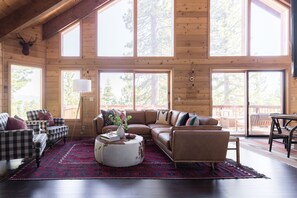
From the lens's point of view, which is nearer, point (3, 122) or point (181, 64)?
point (3, 122)

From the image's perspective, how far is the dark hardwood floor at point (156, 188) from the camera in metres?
2.33

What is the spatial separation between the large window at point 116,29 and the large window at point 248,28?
2715 millimetres

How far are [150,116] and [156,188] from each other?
3.07 m

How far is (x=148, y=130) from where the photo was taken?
475 centimetres

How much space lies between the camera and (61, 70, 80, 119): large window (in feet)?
19.6

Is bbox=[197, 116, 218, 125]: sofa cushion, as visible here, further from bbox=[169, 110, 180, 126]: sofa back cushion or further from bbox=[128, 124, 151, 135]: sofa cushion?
bbox=[128, 124, 151, 135]: sofa cushion

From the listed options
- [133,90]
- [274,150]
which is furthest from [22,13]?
[274,150]

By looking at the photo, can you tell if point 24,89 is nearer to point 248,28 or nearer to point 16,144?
point 16,144

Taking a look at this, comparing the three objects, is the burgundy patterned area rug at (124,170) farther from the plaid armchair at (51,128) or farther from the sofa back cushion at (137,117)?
the sofa back cushion at (137,117)

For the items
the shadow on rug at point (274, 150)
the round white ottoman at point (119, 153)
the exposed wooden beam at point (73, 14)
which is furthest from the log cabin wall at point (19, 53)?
the shadow on rug at point (274, 150)

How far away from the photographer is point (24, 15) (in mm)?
4488

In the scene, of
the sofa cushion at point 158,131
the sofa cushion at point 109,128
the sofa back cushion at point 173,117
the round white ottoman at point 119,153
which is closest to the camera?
the round white ottoman at point 119,153

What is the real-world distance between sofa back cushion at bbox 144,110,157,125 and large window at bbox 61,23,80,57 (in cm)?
294

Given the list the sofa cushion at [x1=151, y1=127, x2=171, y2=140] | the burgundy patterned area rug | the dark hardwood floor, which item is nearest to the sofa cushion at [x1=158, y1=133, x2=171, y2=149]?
the sofa cushion at [x1=151, y1=127, x2=171, y2=140]
